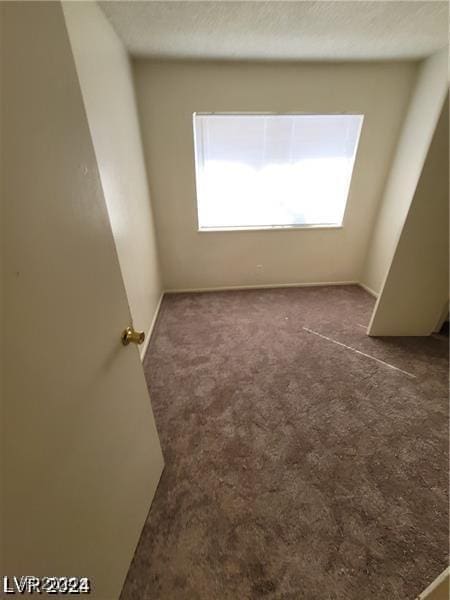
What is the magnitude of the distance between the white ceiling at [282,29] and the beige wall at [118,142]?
0.22m

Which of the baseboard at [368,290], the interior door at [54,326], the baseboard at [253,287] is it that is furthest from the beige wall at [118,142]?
the baseboard at [368,290]

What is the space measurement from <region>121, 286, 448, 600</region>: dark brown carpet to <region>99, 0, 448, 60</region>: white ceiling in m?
2.27

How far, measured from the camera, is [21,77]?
41cm

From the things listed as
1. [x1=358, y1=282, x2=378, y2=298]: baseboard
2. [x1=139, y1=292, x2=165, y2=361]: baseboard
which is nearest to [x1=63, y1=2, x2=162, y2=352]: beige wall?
[x1=139, y1=292, x2=165, y2=361]: baseboard

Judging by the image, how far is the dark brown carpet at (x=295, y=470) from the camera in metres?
0.90

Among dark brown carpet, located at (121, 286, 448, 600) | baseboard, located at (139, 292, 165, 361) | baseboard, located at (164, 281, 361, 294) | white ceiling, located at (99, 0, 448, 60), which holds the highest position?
white ceiling, located at (99, 0, 448, 60)

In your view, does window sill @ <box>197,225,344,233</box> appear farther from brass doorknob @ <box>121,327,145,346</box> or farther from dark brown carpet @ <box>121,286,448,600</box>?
brass doorknob @ <box>121,327,145,346</box>

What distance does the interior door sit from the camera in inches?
15.5

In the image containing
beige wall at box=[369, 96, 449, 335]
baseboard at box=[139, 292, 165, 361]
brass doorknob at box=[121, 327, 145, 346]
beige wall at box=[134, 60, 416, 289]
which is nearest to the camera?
brass doorknob at box=[121, 327, 145, 346]

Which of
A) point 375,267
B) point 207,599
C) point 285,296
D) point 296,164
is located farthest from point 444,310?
point 207,599

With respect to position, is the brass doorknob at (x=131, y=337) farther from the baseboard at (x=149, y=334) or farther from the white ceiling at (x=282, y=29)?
the white ceiling at (x=282, y=29)

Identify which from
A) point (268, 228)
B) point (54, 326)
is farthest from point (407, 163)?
point (54, 326)

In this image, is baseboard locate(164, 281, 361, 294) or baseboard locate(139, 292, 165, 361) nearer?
baseboard locate(139, 292, 165, 361)

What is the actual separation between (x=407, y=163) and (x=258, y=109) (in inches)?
62.3
